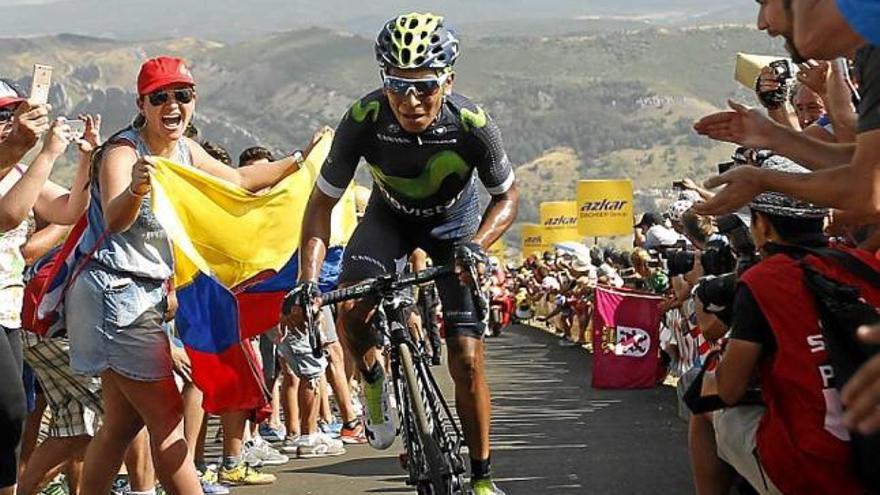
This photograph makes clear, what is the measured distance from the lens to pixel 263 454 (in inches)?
430

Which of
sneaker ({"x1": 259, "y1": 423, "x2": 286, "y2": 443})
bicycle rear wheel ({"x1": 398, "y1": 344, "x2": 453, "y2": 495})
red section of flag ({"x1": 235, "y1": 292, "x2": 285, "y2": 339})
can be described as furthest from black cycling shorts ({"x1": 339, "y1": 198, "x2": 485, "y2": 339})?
sneaker ({"x1": 259, "y1": 423, "x2": 286, "y2": 443})

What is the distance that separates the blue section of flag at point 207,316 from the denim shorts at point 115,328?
35cm

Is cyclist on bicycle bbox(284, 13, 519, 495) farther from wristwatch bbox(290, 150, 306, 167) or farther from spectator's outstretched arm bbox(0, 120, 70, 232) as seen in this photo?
spectator's outstretched arm bbox(0, 120, 70, 232)

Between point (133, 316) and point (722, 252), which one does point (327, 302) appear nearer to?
point (133, 316)

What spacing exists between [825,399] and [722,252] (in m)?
2.44

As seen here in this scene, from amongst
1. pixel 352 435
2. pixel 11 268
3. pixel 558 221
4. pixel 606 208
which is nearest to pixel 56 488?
pixel 11 268

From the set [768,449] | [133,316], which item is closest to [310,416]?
[133,316]

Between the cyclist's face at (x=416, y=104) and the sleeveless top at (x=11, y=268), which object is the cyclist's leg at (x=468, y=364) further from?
the sleeveless top at (x=11, y=268)

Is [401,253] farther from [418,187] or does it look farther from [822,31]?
[822,31]

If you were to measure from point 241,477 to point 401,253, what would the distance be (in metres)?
2.69

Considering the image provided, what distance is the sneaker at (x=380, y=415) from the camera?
7.66 meters

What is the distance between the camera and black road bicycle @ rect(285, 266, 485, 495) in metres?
6.82

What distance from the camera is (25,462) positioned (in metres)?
8.10

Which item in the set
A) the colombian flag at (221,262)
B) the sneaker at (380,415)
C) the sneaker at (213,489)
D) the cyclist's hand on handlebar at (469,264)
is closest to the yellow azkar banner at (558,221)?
the sneaker at (213,489)
